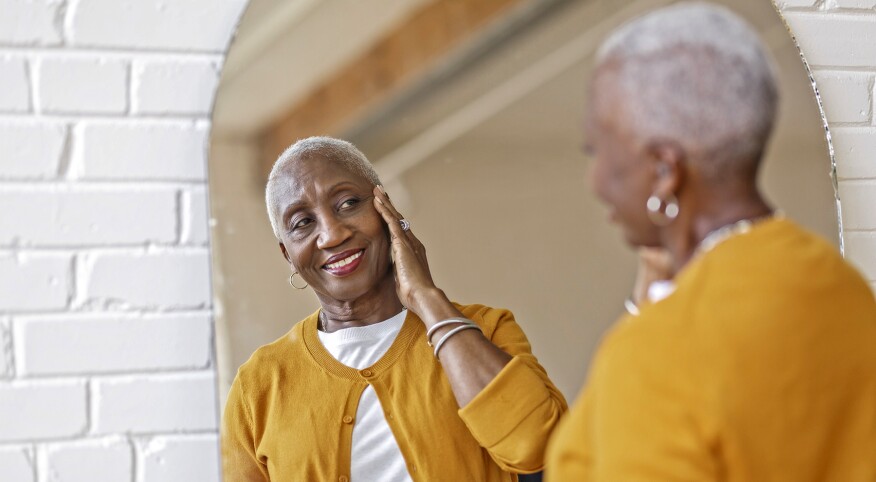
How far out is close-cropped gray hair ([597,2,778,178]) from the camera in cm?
102

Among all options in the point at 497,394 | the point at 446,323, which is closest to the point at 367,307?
the point at 446,323

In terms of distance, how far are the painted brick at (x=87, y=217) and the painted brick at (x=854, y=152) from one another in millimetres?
1134

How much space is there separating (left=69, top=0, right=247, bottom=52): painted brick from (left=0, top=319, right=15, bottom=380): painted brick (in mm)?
448

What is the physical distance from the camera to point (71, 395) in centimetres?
158

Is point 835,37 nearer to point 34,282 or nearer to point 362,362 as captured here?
point 362,362

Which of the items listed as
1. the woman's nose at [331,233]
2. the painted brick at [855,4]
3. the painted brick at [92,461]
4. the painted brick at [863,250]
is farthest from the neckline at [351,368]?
the painted brick at [855,4]

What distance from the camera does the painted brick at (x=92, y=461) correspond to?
157 cm

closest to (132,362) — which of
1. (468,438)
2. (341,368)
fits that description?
(341,368)

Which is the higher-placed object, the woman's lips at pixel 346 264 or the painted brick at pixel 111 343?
the woman's lips at pixel 346 264

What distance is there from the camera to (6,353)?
5.13 ft

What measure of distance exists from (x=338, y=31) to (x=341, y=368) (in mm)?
554

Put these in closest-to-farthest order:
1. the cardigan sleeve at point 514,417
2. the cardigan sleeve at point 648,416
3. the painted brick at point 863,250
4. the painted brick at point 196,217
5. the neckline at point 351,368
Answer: the cardigan sleeve at point 648,416 < the cardigan sleeve at point 514,417 < the neckline at point 351,368 < the painted brick at point 196,217 < the painted brick at point 863,250

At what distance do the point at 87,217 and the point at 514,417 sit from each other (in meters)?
0.72

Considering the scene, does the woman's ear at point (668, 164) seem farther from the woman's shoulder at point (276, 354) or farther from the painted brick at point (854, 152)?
the painted brick at point (854, 152)
